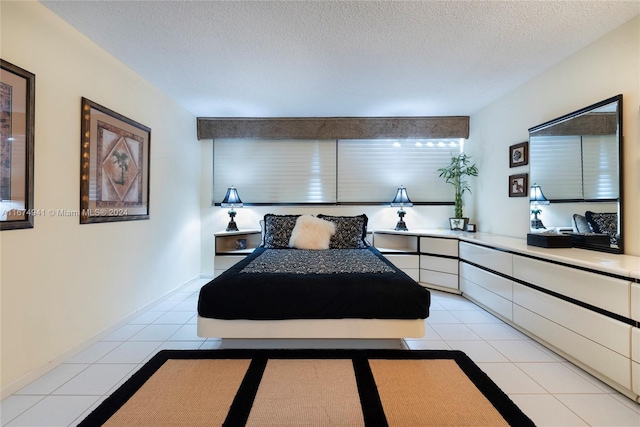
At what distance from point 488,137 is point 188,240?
4324mm

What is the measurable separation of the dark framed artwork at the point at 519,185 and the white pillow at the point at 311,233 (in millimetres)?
2119

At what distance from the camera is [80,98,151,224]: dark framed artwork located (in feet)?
7.54

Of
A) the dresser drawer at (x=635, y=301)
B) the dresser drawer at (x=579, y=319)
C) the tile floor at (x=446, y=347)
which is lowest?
the tile floor at (x=446, y=347)

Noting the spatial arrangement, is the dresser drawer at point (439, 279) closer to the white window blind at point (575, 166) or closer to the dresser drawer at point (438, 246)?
the dresser drawer at point (438, 246)

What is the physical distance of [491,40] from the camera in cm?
232

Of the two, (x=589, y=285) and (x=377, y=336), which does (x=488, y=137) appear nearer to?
(x=589, y=285)

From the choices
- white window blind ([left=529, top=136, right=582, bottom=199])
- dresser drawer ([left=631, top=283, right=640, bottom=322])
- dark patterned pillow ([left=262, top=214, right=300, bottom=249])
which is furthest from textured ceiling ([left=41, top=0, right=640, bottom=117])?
dresser drawer ([left=631, top=283, right=640, bottom=322])

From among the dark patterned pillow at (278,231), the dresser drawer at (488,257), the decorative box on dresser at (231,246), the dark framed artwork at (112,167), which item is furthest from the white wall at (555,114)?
the dark framed artwork at (112,167)

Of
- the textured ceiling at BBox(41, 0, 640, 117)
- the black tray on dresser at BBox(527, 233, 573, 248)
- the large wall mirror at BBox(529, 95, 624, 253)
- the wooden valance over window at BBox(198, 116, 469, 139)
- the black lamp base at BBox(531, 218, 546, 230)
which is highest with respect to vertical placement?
the textured ceiling at BBox(41, 0, 640, 117)

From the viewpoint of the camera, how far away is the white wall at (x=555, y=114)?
2092mm

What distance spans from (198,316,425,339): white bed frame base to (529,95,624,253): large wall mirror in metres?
1.65

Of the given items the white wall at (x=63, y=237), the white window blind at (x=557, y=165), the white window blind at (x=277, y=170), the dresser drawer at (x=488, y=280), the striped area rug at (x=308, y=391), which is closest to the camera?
the striped area rug at (x=308, y=391)

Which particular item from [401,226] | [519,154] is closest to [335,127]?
[401,226]

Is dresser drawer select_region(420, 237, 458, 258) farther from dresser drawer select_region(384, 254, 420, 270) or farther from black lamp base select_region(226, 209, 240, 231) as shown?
black lamp base select_region(226, 209, 240, 231)
